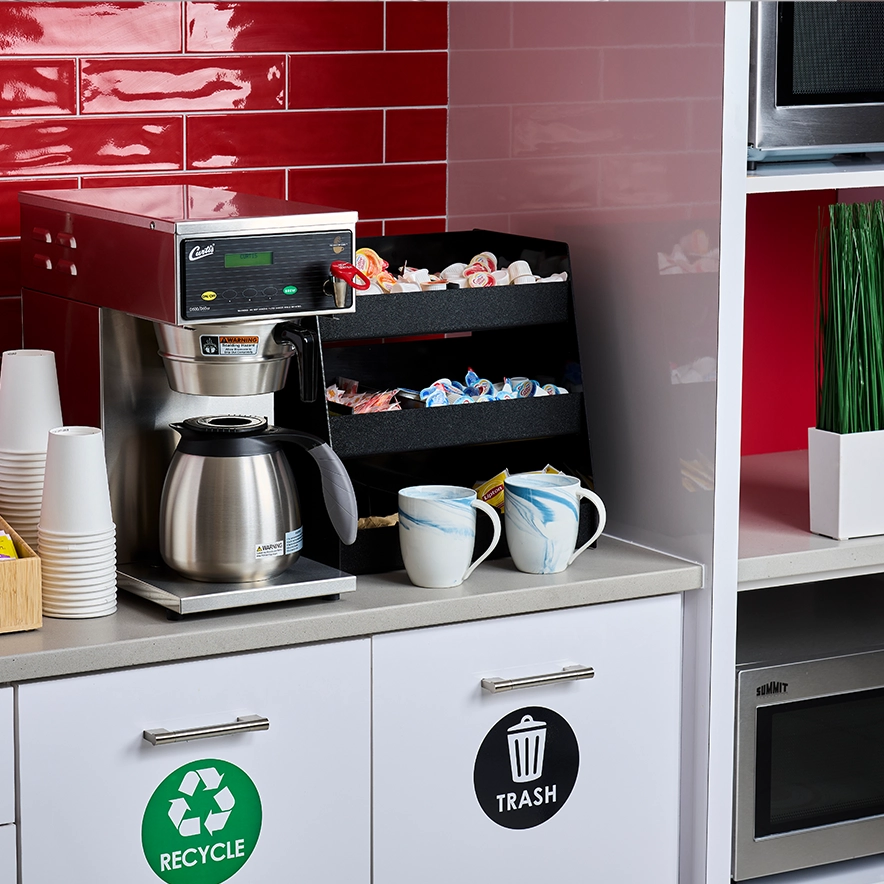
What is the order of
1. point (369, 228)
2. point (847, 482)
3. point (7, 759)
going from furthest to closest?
point (369, 228)
point (847, 482)
point (7, 759)

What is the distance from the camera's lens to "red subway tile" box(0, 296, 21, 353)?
2.10 metres

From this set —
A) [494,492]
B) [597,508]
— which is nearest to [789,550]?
[597,508]

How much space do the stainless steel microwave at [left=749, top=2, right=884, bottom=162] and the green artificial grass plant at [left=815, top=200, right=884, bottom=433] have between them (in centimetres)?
10

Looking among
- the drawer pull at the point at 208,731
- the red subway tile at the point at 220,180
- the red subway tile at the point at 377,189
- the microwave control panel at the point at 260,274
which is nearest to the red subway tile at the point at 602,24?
the red subway tile at the point at 377,189

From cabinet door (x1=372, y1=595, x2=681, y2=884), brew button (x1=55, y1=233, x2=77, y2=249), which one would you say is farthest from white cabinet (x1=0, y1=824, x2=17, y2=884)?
brew button (x1=55, y1=233, x2=77, y2=249)

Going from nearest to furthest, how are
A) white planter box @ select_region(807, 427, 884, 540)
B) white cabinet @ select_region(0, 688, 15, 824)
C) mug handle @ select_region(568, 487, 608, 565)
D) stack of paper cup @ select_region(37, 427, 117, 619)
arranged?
white cabinet @ select_region(0, 688, 15, 824)
stack of paper cup @ select_region(37, 427, 117, 619)
mug handle @ select_region(568, 487, 608, 565)
white planter box @ select_region(807, 427, 884, 540)

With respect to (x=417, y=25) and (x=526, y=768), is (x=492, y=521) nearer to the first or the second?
(x=526, y=768)

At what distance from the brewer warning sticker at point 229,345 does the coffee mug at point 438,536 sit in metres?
0.28

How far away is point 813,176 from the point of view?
1.94m

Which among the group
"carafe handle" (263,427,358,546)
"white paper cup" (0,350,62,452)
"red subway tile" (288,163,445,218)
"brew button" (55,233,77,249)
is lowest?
"carafe handle" (263,427,358,546)

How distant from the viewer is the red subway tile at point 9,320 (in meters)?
2.10

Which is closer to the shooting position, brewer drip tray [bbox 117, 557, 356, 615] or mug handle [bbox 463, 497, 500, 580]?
brewer drip tray [bbox 117, 557, 356, 615]

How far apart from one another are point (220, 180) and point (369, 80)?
30cm

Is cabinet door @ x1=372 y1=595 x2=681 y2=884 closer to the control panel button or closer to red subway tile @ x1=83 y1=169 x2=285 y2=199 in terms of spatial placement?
the control panel button
